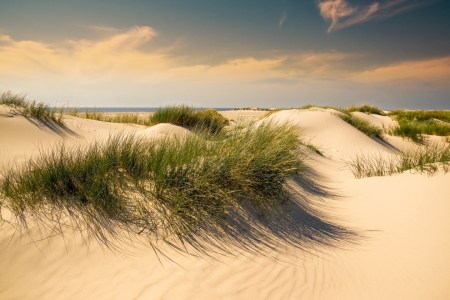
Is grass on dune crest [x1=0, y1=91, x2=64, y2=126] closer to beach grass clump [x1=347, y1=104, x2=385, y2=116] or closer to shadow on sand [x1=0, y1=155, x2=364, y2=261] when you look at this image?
shadow on sand [x1=0, y1=155, x2=364, y2=261]

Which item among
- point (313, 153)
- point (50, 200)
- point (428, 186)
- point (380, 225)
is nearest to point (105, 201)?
point (50, 200)

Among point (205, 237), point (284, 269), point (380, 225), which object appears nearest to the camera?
point (284, 269)

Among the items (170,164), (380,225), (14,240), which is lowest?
(380,225)

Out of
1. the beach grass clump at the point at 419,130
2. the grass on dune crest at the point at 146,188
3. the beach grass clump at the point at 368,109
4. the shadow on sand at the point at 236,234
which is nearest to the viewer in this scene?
the shadow on sand at the point at 236,234

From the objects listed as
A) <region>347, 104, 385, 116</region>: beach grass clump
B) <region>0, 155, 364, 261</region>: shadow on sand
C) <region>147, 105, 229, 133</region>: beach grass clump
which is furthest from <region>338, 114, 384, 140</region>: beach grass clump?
<region>0, 155, 364, 261</region>: shadow on sand

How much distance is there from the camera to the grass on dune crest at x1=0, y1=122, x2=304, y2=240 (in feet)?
7.79

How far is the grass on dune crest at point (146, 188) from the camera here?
2373mm

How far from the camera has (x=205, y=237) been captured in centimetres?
239

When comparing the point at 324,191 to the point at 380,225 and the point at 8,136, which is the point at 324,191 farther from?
the point at 8,136

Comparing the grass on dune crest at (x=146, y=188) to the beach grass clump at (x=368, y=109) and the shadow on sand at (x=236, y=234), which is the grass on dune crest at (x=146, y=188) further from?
the beach grass clump at (x=368, y=109)

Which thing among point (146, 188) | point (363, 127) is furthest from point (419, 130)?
point (146, 188)

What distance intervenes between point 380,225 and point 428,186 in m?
1.42

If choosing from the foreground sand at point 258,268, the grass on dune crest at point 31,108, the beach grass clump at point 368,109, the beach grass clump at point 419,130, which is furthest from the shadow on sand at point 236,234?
the beach grass clump at point 368,109

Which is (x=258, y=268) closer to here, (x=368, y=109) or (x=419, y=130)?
(x=419, y=130)
